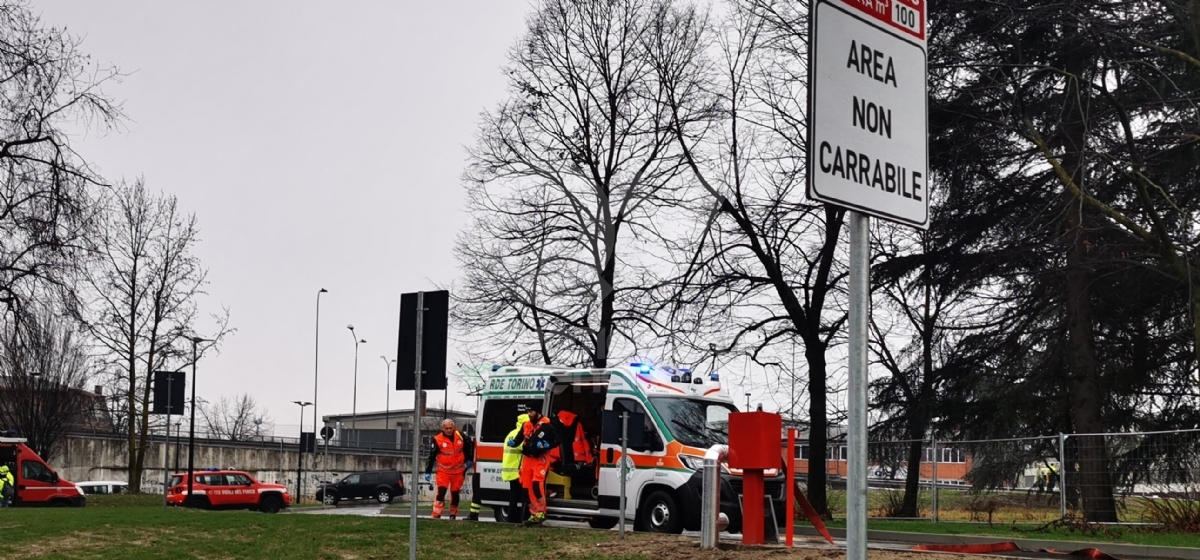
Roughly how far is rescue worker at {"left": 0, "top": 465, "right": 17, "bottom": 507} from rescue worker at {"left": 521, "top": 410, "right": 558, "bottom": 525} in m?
20.3

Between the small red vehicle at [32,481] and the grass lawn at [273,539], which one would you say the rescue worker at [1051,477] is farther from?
the small red vehicle at [32,481]

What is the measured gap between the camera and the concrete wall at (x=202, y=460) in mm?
58406

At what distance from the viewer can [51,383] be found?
Answer: 53062mm

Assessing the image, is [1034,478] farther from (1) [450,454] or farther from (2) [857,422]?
(2) [857,422]

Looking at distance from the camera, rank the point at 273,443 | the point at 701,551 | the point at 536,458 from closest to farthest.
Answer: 1. the point at 701,551
2. the point at 536,458
3. the point at 273,443

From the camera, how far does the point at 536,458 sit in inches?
778

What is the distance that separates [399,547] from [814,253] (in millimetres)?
14636

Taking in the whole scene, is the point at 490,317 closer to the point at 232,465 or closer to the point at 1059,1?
the point at 1059,1

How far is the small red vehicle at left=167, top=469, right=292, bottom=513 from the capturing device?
3919 centimetres

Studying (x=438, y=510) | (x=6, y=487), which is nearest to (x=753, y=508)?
(x=438, y=510)

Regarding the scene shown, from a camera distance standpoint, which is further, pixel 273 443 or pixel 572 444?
pixel 273 443

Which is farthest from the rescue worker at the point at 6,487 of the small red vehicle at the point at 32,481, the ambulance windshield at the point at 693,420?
the ambulance windshield at the point at 693,420

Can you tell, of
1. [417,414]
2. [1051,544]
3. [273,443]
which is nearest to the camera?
[417,414]

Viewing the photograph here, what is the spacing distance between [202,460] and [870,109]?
61556 mm
